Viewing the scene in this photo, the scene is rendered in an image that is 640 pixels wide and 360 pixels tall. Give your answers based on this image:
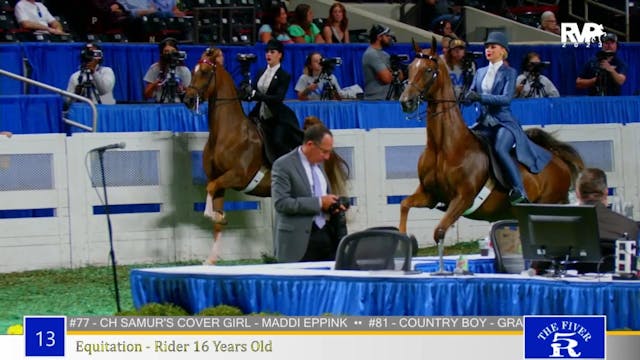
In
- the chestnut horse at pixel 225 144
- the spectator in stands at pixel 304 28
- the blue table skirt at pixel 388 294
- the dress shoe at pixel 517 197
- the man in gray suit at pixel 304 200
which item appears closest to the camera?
the blue table skirt at pixel 388 294

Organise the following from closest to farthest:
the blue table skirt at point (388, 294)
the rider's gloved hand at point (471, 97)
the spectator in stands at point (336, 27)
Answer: the blue table skirt at point (388, 294) → the rider's gloved hand at point (471, 97) → the spectator in stands at point (336, 27)

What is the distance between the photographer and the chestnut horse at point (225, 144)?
14.4 m

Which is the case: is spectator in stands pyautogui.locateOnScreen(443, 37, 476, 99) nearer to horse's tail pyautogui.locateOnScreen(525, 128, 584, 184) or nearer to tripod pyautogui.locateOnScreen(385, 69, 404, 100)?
tripod pyautogui.locateOnScreen(385, 69, 404, 100)

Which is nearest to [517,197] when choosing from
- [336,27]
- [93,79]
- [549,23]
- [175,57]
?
[175,57]

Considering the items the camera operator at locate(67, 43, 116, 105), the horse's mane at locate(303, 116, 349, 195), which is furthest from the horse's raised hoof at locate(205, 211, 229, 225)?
the camera operator at locate(67, 43, 116, 105)

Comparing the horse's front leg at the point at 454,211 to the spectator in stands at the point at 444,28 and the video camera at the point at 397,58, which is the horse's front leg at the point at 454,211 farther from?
the spectator in stands at the point at 444,28

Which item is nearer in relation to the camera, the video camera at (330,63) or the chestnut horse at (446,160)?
the chestnut horse at (446,160)

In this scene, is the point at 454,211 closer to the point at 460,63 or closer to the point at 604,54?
the point at 460,63

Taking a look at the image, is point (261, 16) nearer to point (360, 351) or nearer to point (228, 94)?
point (228, 94)

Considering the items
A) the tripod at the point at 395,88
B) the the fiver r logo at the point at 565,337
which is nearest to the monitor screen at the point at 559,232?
the the fiver r logo at the point at 565,337

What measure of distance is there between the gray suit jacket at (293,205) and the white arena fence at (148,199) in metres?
4.13

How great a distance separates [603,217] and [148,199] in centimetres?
653

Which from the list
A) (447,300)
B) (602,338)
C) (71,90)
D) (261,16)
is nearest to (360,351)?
(447,300)

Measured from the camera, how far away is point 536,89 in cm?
1702
